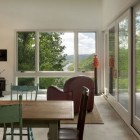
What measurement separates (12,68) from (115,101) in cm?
426

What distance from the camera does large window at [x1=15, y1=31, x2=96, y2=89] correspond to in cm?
895

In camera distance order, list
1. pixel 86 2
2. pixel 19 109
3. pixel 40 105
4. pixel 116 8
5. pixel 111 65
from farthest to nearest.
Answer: pixel 86 2, pixel 111 65, pixel 116 8, pixel 40 105, pixel 19 109

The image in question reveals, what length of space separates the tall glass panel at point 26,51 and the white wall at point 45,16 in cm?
24

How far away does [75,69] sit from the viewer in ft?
29.5

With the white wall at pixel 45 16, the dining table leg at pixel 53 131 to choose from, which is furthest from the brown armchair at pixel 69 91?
the white wall at pixel 45 16

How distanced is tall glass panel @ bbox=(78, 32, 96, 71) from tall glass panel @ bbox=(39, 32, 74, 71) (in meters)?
0.28

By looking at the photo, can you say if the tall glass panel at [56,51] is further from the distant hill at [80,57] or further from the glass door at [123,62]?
the glass door at [123,62]

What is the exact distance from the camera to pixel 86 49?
29.6ft

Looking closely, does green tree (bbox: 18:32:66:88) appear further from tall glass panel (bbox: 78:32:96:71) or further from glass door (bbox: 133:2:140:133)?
glass door (bbox: 133:2:140:133)

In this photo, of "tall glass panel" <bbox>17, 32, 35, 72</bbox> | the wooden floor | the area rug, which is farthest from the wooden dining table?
"tall glass panel" <bbox>17, 32, 35, 72</bbox>

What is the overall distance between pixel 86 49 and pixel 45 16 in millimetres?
1840

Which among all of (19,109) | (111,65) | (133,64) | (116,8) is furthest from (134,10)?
(19,109)

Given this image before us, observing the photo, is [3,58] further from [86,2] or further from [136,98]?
[136,98]

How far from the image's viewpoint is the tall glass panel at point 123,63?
5066 millimetres
